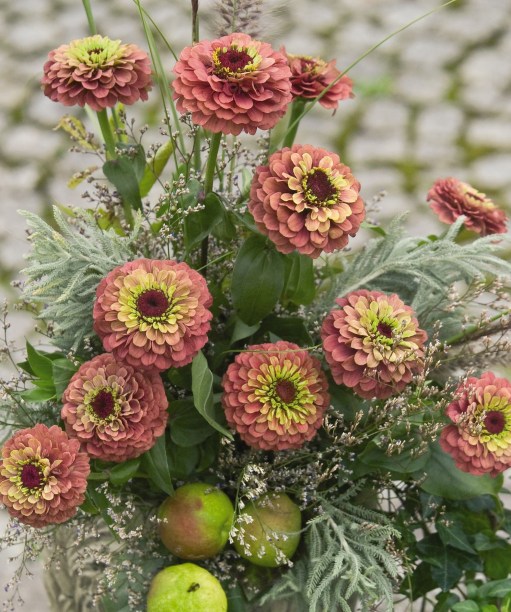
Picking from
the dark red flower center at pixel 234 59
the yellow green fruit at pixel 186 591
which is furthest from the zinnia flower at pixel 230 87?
the yellow green fruit at pixel 186 591

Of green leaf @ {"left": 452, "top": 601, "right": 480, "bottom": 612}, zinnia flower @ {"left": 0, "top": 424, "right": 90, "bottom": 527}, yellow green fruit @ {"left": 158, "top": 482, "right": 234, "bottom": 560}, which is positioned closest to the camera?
zinnia flower @ {"left": 0, "top": 424, "right": 90, "bottom": 527}

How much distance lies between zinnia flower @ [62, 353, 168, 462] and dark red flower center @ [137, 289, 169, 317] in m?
0.07

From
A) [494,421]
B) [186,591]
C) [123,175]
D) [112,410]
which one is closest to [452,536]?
[494,421]

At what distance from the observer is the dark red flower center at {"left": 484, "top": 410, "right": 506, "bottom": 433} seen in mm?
856

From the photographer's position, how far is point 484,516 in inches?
42.8

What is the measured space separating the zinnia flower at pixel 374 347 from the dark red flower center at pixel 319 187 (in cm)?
12

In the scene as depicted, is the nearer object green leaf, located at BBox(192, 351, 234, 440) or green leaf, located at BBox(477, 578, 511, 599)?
green leaf, located at BBox(192, 351, 234, 440)

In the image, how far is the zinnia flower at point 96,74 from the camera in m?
0.91

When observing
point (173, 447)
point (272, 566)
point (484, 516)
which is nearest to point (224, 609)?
point (272, 566)

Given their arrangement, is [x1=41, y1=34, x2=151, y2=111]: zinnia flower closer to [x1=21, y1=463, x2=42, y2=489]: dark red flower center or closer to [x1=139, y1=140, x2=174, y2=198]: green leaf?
[x1=139, y1=140, x2=174, y2=198]: green leaf

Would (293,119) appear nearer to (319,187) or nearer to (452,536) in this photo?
(319,187)

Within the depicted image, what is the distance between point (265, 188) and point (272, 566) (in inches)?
16.4

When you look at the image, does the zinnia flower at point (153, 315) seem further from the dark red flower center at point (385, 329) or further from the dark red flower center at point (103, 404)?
the dark red flower center at point (385, 329)

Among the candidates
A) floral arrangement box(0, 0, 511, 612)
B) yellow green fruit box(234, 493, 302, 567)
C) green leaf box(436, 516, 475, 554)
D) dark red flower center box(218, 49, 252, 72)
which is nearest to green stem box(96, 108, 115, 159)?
floral arrangement box(0, 0, 511, 612)
